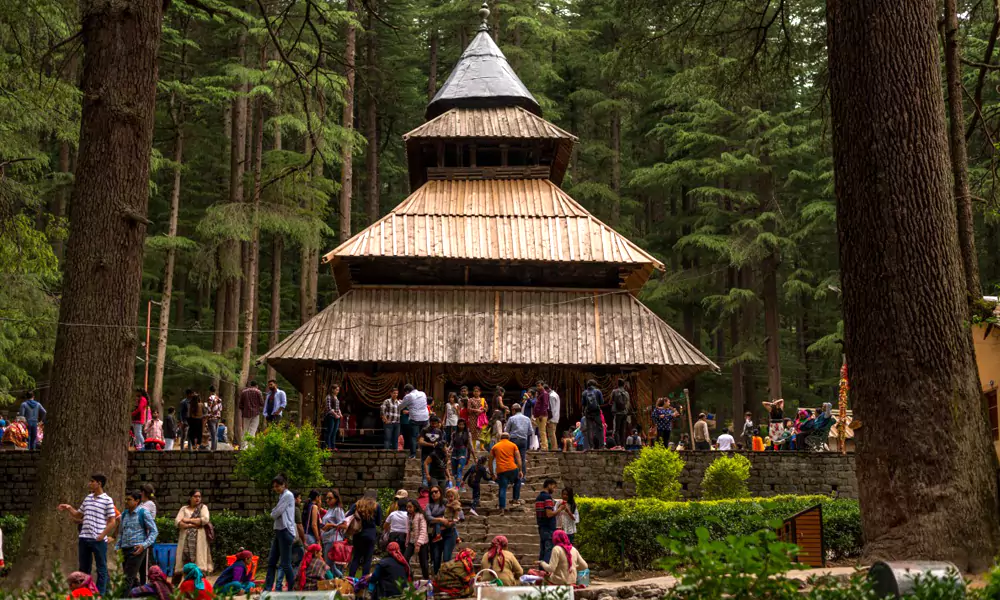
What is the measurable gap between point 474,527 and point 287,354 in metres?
8.35

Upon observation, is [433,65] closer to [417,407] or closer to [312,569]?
[417,407]

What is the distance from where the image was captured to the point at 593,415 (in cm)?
2247

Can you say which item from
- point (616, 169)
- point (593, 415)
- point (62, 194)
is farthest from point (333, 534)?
point (616, 169)

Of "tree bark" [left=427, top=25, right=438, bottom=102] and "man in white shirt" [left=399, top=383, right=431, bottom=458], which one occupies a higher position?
"tree bark" [left=427, top=25, right=438, bottom=102]

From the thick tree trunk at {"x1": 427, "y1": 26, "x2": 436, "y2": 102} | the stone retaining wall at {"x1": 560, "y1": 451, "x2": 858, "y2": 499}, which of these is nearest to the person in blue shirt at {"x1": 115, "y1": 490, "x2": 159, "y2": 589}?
the stone retaining wall at {"x1": 560, "y1": 451, "x2": 858, "y2": 499}

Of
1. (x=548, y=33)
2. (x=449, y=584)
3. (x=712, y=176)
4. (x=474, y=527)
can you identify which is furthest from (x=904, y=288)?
(x=548, y=33)

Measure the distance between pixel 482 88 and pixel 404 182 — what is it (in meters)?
21.4

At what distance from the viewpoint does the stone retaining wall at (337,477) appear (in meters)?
20.7

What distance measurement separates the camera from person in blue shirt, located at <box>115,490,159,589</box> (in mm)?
12609

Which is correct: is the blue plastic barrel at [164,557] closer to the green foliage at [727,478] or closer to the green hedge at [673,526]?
the green hedge at [673,526]

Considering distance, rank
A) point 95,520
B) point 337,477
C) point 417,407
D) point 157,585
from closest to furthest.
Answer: point 157,585
point 95,520
point 417,407
point 337,477

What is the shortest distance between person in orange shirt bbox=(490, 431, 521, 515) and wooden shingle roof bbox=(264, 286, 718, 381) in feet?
23.9

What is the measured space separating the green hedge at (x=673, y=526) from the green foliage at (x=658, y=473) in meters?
1.66

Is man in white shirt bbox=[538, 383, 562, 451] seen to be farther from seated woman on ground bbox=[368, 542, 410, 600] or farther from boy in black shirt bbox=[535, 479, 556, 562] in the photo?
seated woman on ground bbox=[368, 542, 410, 600]
